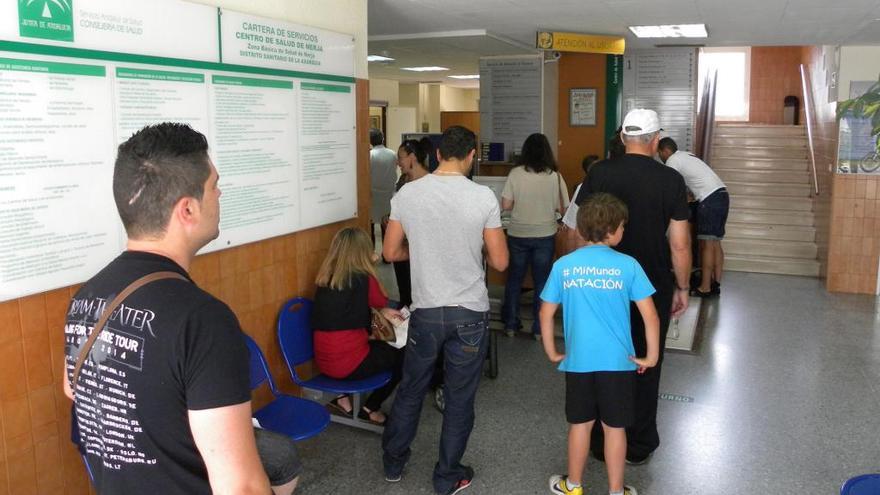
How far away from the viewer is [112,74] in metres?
2.51

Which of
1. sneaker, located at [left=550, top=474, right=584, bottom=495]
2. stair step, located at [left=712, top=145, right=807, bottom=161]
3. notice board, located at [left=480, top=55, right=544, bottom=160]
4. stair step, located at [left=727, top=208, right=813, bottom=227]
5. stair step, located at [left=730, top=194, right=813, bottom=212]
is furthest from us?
stair step, located at [left=712, top=145, right=807, bottom=161]

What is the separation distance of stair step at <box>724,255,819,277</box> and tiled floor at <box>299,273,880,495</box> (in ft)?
7.80

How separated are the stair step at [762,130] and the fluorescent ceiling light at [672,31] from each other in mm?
4768

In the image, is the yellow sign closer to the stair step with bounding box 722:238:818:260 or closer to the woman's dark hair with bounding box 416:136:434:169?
the woman's dark hair with bounding box 416:136:434:169

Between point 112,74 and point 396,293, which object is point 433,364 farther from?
point 396,293

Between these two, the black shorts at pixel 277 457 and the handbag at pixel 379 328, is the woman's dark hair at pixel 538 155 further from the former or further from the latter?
the black shorts at pixel 277 457

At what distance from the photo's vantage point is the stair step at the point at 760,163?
9898 millimetres

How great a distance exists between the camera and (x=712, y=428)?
149 inches

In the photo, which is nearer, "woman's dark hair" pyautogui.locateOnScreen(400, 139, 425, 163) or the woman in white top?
"woman's dark hair" pyautogui.locateOnScreen(400, 139, 425, 163)

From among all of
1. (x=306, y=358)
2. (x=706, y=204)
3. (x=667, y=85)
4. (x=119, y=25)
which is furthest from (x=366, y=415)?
(x=667, y=85)

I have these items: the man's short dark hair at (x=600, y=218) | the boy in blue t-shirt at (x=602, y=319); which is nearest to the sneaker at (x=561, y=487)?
the boy in blue t-shirt at (x=602, y=319)

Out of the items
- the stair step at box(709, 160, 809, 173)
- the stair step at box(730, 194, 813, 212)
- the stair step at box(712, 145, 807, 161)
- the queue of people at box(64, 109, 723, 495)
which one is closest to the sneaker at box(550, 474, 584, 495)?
the queue of people at box(64, 109, 723, 495)

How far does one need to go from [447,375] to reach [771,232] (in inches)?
275

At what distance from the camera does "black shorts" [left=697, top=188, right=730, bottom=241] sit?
659 cm
